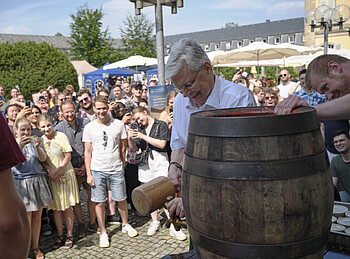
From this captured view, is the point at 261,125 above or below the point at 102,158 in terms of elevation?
above

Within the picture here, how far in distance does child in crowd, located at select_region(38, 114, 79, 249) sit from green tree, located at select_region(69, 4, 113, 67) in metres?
25.2

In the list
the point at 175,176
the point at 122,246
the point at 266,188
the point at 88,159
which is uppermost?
the point at 266,188

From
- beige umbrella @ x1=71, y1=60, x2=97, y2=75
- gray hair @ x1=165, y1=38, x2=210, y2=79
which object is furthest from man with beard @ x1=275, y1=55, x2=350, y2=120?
beige umbrella @ x1=71, y1=60, x2=97, y2=75

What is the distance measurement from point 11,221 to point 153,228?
13.8 feet

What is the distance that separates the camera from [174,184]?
6.42 ft

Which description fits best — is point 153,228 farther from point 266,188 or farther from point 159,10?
point 266,188

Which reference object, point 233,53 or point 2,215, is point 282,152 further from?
point 233,53

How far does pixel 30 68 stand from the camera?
20.4 meters

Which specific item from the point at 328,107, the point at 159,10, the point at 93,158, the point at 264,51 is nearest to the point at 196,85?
the point at 328,107

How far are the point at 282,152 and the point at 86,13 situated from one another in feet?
99.3

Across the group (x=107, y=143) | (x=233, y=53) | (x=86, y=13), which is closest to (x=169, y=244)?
(x=107, y=143)

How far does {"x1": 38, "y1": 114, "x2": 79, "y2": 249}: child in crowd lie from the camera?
16.2 ft

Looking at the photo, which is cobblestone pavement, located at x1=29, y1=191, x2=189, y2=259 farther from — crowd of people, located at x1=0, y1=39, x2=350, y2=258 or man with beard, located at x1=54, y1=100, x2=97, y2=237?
man with beard, located at x1=54, y1=100, x2=97, y2=237

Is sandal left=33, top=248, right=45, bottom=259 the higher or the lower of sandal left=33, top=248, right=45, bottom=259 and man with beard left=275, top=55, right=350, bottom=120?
the lower
